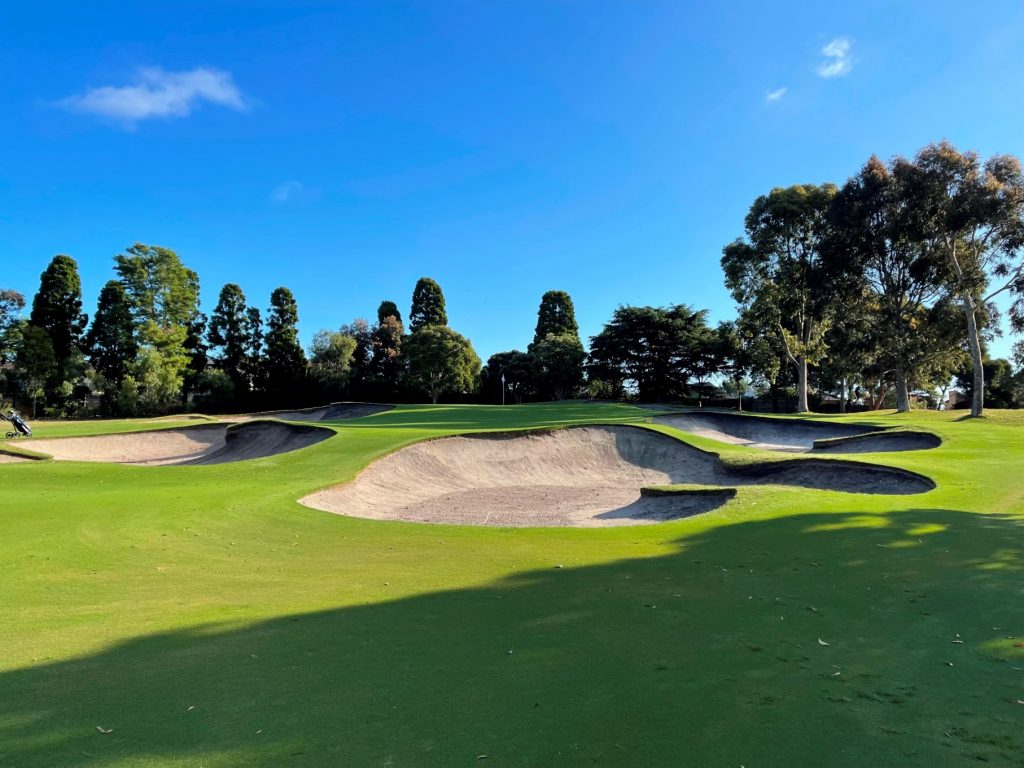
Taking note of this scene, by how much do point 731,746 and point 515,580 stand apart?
383 cm

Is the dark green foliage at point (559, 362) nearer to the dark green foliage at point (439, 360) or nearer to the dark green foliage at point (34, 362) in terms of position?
the dark green foliage at point (439, 360)

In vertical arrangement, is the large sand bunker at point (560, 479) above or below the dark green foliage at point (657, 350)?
below

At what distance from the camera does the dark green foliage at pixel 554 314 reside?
73.2m

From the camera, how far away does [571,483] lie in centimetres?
2100

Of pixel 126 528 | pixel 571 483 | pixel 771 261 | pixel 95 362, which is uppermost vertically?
pixel 771 261

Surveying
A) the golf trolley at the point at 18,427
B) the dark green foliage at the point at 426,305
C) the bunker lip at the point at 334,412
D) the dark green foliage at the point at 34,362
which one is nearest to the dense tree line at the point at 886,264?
the bunker lip at the point at 334,412

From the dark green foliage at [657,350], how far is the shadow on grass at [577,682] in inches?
2166

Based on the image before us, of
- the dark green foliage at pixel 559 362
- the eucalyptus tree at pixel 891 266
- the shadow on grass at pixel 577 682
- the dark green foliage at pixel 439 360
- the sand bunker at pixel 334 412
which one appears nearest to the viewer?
the shadow on grass at pixel 577 682

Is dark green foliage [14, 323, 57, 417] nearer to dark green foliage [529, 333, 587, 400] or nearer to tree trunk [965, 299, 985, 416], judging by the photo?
dark green foliage [529, 333, 587, 400]

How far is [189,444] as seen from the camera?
30.6 meters

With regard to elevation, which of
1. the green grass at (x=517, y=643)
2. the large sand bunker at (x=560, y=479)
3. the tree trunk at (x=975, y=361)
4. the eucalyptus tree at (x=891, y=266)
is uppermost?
the eucalyptus tree at (x=891, y=266)

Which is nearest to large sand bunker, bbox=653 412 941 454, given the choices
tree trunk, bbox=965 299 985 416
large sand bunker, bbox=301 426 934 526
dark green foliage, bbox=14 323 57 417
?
large sand bunker, bbox=301 426 934 526

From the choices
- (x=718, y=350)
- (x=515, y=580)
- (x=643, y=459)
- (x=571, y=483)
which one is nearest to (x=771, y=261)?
(x=718, y=350)

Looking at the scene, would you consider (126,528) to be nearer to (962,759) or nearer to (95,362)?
(962,759)
